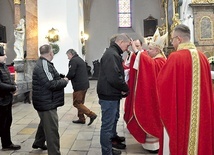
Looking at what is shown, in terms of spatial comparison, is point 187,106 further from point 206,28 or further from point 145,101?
point 206,28

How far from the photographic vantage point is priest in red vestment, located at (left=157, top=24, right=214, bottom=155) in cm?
290

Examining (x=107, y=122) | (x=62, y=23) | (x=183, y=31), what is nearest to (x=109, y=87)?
(x=107, y=122)

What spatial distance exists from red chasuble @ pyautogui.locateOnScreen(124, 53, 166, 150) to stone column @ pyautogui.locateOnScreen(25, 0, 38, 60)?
24.2ft

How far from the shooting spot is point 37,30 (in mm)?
10711

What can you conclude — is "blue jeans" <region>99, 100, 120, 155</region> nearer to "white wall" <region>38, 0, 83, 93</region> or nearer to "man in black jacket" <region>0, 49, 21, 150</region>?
"man in black jacket" <region>0, 49, 21, 150</region>

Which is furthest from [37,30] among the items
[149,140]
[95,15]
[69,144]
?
[95,15]

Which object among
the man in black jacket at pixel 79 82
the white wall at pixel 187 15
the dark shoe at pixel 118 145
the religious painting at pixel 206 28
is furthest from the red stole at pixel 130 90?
the religious painting at pixel 206 28

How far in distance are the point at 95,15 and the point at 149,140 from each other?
55.0ft

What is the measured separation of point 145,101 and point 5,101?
7.15ft

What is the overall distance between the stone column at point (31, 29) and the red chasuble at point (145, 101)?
7371mm

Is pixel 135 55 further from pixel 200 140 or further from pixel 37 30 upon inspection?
pixel 37 30

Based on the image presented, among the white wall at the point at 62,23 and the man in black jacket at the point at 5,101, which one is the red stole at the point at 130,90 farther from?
the white wall at the point at 62,23

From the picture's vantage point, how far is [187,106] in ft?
9.60

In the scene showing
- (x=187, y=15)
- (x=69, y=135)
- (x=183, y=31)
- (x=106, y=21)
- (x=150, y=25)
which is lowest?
(x=69, y=135)
